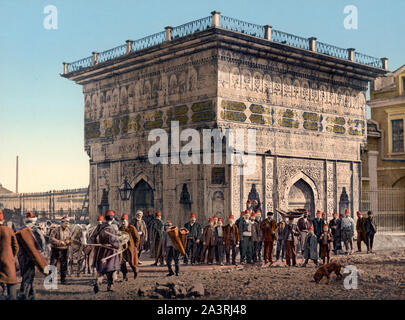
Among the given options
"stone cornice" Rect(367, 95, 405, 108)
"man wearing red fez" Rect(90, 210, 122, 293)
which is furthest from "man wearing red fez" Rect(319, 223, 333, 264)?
"stone cornice" Rect(367, 95, 405, 108)

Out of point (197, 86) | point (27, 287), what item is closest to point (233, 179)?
point (197, 86)

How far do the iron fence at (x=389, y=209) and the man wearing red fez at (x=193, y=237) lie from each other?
13.8 meters

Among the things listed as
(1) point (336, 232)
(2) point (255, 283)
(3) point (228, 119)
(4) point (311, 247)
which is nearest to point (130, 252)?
(2) point (255, 283)

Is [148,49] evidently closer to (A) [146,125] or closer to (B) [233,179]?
(A) [146,125]

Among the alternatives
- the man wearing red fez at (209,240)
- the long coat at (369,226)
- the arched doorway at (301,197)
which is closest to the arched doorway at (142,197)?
the arched doorway at (301,197)

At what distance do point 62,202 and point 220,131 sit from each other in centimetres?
1532

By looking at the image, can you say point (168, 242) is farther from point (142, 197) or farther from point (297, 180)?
point (297, 180)

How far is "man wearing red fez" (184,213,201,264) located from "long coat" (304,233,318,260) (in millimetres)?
2927

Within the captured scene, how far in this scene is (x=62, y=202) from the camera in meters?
31.9

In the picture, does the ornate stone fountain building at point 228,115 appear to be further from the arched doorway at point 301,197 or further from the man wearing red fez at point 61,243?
the man wearing red fez at point 61,243

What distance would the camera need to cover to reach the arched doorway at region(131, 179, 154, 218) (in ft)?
72.5

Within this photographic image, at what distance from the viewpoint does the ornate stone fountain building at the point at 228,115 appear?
64.4ft

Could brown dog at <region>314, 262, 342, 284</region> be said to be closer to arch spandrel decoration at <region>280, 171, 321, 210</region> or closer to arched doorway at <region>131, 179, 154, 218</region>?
arch spandrel decoration at <region>280, 171, 321, 210</region>

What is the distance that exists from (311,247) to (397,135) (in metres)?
16.5
